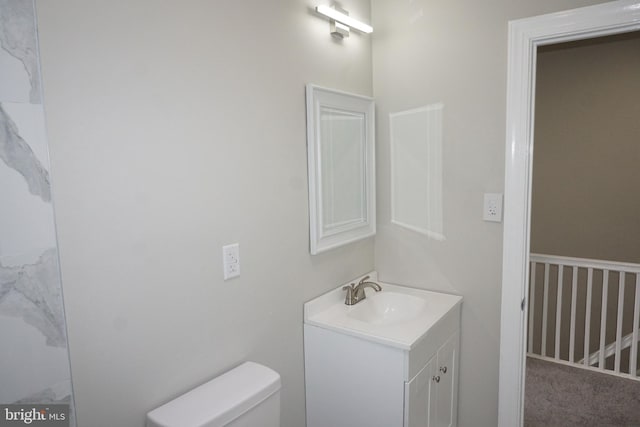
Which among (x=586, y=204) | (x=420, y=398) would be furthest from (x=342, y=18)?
(x=586, y=204)

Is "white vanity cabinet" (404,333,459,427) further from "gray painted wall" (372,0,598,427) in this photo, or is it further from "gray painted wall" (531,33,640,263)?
"gray painted wall" (531,33,640,263)

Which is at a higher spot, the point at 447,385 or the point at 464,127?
the point at 464,127

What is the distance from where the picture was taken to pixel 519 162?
6.03 feet

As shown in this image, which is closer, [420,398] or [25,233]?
[25,233]

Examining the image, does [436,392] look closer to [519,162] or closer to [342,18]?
[519,162]

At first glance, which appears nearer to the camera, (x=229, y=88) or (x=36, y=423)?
(x=36, y=423)

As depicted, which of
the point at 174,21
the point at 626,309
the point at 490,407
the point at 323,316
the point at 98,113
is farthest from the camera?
the point at 626,309

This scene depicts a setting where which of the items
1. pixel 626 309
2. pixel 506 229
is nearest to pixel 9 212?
pixel 506 229

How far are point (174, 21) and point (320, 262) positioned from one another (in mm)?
1171

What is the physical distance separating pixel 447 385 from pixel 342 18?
1.82 m

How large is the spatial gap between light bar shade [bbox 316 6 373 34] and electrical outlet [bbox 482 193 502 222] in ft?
3.34

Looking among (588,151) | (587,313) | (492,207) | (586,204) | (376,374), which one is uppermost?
(588,151)

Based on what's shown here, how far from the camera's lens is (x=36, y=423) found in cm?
98

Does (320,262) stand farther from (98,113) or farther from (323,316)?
(98,113)
